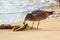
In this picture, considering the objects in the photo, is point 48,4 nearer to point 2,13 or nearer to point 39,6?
point 39,6

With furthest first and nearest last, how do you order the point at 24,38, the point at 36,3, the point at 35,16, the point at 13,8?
1. the point at 36,3
2. the point at 13,8
3. the point at 35,16
4. the point at 24,38

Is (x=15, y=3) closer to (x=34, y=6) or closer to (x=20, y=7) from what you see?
(x=20, y=7)

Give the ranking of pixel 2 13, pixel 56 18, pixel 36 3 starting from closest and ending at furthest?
1. pixel 56 18
2. pixel 2 13
3. pixel 36 3

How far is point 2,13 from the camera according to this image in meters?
1.48

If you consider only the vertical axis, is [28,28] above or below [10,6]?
below

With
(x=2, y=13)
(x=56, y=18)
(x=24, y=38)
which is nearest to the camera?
(x=24, y=38)

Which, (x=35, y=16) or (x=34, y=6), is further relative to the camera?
(x=34, y=6)

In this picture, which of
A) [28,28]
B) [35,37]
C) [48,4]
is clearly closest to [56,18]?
[28,28]

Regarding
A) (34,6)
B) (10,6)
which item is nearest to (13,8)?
(10,6)

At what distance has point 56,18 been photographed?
1.23 meters

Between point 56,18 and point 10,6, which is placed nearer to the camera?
point 56,18

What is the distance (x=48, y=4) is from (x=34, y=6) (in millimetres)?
148

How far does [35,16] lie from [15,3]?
2.54 ft

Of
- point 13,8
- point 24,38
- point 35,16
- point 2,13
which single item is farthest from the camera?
point 13,8
